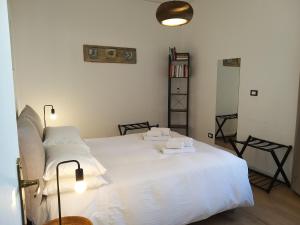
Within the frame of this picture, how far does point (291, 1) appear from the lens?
280cm

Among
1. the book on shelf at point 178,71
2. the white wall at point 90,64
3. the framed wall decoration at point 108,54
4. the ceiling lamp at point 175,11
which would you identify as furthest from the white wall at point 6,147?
the book on shelf at point 178,71

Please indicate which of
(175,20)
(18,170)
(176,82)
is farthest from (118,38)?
(18,170)

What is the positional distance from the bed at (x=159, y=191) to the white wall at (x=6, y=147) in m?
0.96

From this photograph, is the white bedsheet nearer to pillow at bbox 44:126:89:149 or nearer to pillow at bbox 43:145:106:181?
pillow at bbox 43:145:106:181

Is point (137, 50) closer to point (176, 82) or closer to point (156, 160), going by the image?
point (176, 82)

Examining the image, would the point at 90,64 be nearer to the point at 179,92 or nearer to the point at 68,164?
the point at 179,92

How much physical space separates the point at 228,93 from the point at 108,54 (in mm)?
2144

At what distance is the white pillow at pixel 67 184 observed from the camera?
1.60 metres

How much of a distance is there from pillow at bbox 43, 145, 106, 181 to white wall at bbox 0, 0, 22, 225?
0.90 metres

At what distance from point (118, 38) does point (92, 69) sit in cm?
73

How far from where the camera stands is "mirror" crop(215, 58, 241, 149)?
3.65 meters

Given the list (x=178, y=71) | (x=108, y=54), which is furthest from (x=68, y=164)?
(x=178, y=71)

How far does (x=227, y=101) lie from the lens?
12.6ft

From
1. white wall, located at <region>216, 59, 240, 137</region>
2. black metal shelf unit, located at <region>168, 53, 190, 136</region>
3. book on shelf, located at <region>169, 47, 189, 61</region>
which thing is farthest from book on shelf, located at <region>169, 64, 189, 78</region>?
white wall, located at <region>216, 59, 240, 137</region>
